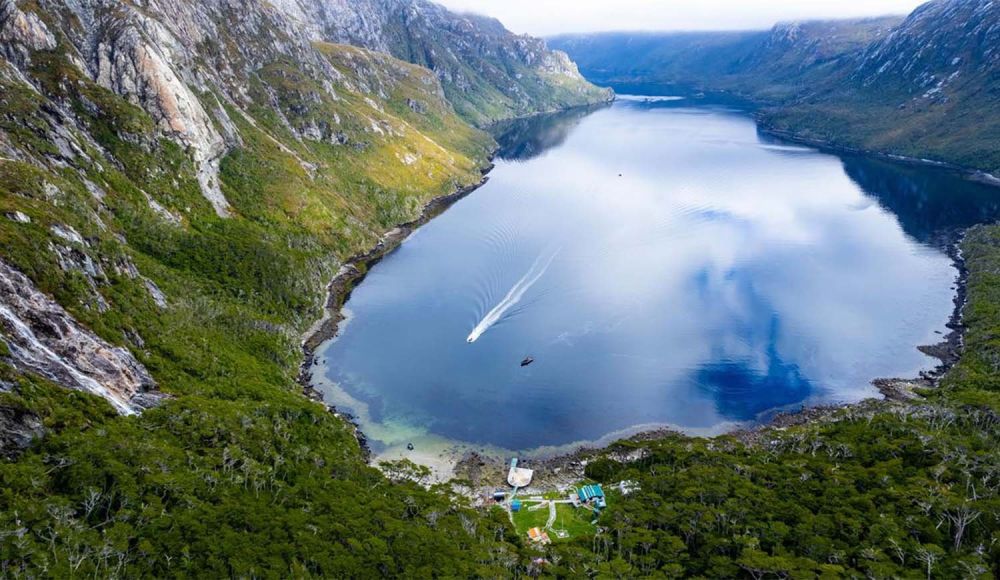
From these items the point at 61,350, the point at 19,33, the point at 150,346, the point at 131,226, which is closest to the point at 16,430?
the point at 61,350

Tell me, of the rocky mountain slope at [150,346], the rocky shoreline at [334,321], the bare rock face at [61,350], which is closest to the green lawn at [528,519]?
the rocky mountain slope at [150,346]

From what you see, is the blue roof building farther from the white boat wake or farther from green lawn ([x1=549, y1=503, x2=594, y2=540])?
the white boat wake

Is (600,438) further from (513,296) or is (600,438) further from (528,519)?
(513,296)

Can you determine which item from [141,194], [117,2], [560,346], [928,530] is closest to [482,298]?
[560,346]

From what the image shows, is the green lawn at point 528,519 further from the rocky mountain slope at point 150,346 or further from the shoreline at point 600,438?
the rocky mountain slope at point 150,346

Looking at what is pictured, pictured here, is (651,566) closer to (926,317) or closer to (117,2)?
(926,317)

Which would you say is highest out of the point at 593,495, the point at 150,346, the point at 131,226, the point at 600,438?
the point at 131,226
